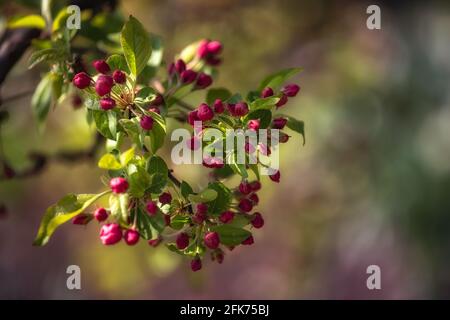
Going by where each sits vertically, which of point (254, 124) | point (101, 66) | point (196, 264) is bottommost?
point (196, 264)

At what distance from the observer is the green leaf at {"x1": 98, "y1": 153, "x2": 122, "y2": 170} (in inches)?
42.5

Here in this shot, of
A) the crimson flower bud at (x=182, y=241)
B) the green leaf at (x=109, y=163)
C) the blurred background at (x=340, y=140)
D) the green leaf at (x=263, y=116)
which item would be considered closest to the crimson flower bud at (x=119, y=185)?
the green leaf at (x=109, y=163)

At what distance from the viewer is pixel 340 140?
415cm

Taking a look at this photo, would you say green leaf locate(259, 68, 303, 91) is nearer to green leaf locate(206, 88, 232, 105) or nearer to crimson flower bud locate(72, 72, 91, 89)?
green leaf locate(206, 88, 232, 105)

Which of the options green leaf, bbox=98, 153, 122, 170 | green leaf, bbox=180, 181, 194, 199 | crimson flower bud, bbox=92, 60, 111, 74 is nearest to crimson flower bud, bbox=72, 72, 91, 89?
crimson flower bud, bbox=92, 60, 111, 74

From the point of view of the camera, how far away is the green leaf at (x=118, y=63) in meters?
1.15

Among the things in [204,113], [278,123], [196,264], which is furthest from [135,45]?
[196,264]

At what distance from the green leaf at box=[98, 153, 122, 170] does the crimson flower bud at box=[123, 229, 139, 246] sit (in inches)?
4.2

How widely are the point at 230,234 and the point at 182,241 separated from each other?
0.27 ft

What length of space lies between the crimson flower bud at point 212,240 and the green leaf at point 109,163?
0.19 meters

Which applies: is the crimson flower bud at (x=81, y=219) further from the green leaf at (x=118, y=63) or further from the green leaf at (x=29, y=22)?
the green leaf at (x=29, y=22)

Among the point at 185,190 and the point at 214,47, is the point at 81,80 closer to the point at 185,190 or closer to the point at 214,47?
the point at 185,190

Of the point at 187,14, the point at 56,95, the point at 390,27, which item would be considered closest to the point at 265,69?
the point at 187,14

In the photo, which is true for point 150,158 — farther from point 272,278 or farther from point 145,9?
point 272,278
